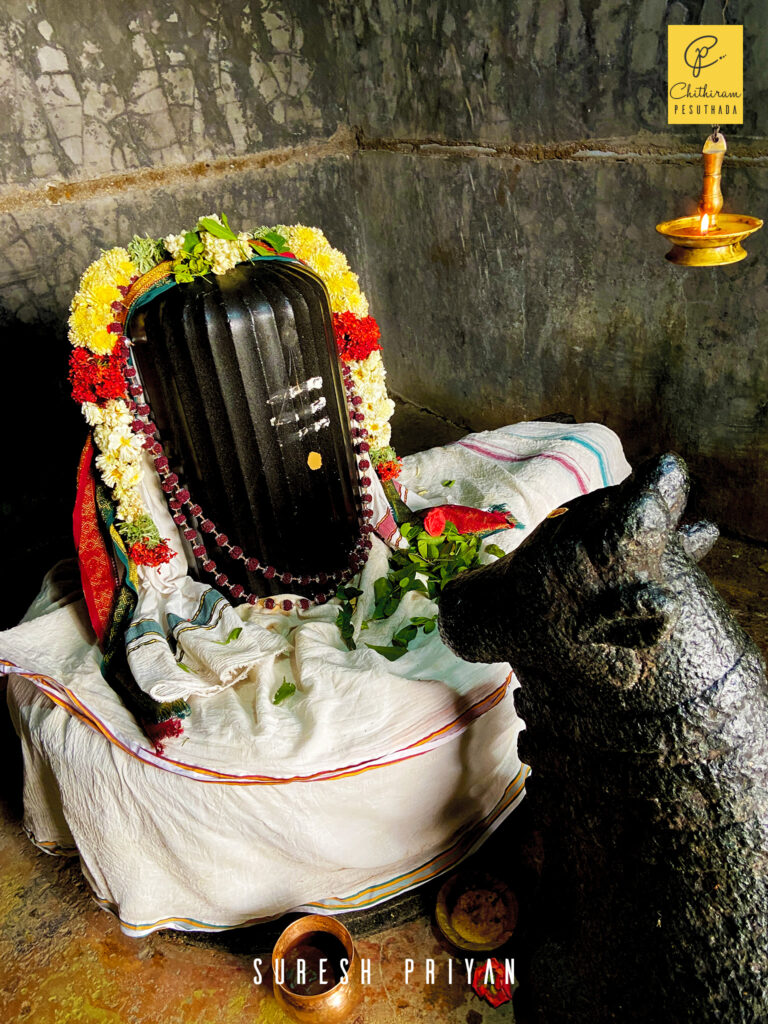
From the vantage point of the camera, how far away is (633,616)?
131cm

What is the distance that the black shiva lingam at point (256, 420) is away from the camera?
8.39 feet

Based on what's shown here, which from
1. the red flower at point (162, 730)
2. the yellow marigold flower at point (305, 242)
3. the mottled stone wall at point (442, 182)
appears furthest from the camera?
the mottled stone wall at point (442, 182)

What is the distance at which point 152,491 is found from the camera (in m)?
2.74

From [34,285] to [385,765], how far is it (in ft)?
10.1

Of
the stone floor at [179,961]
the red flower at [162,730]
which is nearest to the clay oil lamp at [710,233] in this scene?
the stone floor at [179,961]

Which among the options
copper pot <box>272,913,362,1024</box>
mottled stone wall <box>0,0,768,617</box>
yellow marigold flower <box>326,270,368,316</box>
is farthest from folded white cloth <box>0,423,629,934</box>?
mottled stone wall <box>0,0,768,617</box>

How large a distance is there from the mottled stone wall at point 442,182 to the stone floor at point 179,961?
1.90 m

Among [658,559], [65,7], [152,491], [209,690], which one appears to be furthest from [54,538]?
[658,559]

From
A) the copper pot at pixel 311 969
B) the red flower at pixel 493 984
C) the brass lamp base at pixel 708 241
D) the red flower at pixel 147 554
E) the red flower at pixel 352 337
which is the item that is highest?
the brass lamp base at pixel 708 241

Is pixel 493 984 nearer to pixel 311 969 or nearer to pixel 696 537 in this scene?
pixel 311 969

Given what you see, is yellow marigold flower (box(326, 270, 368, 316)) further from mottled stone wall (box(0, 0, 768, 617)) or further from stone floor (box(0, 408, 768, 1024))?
stone floor (box(0, 408, 768, 1024))

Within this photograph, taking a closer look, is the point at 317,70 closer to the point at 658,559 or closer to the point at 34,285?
the point at 34,285

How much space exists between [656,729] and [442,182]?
3.76 m

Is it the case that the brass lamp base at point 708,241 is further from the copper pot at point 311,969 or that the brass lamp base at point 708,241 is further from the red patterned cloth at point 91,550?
the copper pot at point 311,969
